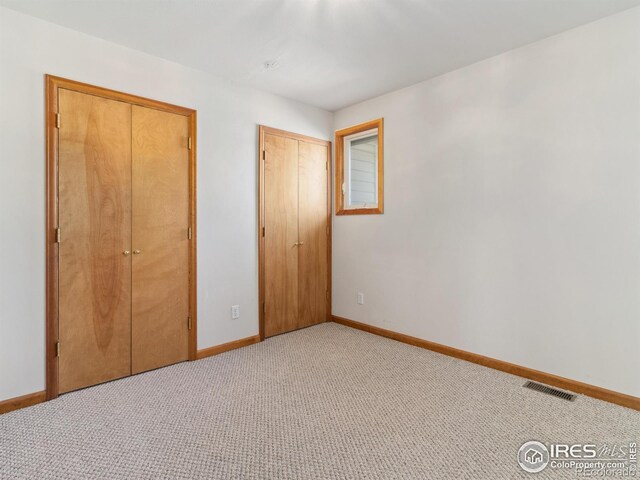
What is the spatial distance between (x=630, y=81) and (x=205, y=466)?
331 cm

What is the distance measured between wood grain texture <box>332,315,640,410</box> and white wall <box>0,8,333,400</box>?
1492 millimetres

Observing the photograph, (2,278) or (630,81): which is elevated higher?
(630,81)

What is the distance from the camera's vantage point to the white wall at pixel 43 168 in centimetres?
220

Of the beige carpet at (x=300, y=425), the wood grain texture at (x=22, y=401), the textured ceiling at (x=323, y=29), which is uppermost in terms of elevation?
the textured ceiling at (x=323, y=29)

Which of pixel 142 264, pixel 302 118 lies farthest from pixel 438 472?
pixel 302 118

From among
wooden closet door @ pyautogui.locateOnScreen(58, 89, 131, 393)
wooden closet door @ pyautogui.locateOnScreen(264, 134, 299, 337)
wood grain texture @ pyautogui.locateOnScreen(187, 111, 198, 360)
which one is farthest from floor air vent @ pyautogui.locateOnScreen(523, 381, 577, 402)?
wooden closet door @ pyautogui.locateOnScreen(58, 89, 131, 393)

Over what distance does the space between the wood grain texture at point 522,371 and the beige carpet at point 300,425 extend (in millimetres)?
71

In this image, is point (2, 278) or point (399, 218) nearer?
point (2, 278)

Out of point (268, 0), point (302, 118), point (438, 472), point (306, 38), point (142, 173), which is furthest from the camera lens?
point (302, 118)

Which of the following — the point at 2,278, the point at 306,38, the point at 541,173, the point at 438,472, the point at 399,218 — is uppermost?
the point at 306,38

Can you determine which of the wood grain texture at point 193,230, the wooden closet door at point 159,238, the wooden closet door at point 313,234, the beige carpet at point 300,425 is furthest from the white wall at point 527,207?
the wooden closet door at point 159,238

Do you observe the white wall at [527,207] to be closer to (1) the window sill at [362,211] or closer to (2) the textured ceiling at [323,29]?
(1) the window sill at [362,211]

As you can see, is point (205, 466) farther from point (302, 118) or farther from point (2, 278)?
point (302, 118)

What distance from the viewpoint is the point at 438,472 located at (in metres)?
1.65
